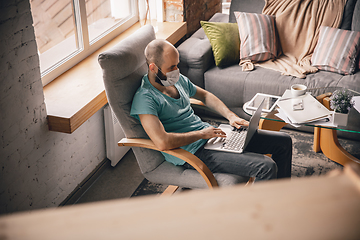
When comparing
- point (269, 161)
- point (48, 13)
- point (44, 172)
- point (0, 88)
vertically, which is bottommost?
point (44, 172)

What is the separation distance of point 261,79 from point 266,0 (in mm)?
957

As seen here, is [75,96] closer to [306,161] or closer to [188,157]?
[188,157]

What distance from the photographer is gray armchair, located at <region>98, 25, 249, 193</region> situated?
1.77 metres

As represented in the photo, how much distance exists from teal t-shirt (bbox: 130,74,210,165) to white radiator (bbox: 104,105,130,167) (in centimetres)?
63

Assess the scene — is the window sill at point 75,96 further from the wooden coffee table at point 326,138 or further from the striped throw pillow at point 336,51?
the striped throw pillow at point 336,51

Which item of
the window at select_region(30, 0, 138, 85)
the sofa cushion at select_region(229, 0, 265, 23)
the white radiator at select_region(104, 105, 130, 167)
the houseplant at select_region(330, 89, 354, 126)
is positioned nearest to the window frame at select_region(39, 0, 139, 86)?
the window at select_region(30, 0, 138, 85)

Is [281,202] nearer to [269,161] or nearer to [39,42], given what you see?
[269,161]

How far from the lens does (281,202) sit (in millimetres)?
266

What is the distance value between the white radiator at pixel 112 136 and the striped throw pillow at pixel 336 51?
1.83 m

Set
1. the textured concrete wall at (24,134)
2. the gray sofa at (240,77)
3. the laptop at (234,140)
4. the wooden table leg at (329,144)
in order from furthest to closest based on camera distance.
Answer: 1. the gray sofa at (240,77)
2. the wooden table leg at (329,144)
3. the laptop at (234,140)
4. the textured concrete wall at (24,134)

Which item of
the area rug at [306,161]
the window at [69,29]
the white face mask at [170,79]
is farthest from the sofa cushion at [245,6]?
the white face mask at [170,79]

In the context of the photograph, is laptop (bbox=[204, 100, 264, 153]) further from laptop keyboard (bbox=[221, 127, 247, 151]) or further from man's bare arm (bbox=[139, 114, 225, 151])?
man's bare arm (bbox=[139, 114, 225, 151])

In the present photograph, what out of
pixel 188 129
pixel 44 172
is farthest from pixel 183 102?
pixel 44 172

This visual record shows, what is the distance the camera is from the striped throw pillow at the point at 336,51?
2.86m
